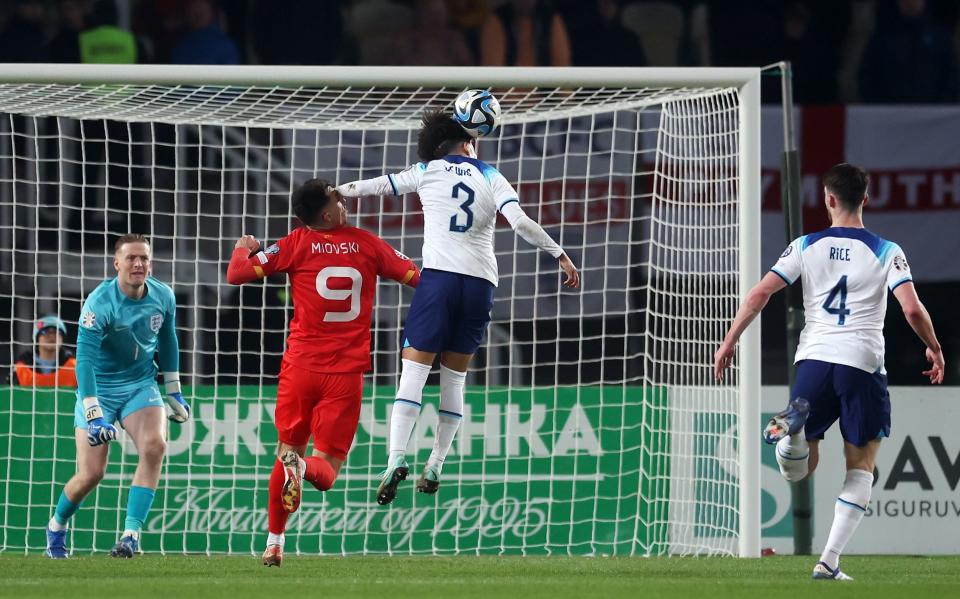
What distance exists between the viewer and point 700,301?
10.4 metres

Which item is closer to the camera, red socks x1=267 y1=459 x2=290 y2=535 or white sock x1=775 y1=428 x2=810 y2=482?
white sock x1=775 y1=428 x2=810 y2=482

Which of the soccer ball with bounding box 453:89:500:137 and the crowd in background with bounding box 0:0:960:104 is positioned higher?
the crowd in background with bounding box 0:0:960:104

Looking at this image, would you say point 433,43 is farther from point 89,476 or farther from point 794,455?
point 794,455

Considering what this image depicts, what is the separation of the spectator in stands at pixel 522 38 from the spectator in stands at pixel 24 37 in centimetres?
430

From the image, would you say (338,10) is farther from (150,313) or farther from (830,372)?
(830,372)

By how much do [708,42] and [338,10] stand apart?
3774mm

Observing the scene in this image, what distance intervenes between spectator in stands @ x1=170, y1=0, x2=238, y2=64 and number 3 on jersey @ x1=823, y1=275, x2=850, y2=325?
8.37 meters

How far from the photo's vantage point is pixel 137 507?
927cm

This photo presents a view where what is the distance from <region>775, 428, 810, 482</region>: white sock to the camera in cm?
768

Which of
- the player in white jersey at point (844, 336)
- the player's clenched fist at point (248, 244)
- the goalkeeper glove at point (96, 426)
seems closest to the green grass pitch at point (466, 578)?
the player in white jersey at point (844, 336)

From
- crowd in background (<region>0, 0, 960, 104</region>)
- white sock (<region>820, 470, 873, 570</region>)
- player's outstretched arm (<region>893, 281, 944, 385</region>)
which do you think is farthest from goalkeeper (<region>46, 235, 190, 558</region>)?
crowd in background (<region>0, 0, 960, 104</region>)

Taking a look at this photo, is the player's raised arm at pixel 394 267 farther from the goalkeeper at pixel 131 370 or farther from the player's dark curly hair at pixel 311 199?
the goalkeeper at pixel 131 370

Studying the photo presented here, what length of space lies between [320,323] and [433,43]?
7.20m

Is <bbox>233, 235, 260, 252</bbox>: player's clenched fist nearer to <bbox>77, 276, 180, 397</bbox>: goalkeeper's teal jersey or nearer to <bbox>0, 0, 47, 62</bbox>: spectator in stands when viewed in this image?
<bbox>77, 276, 180, 397</bbox>: goalkeeper's teal jersey
